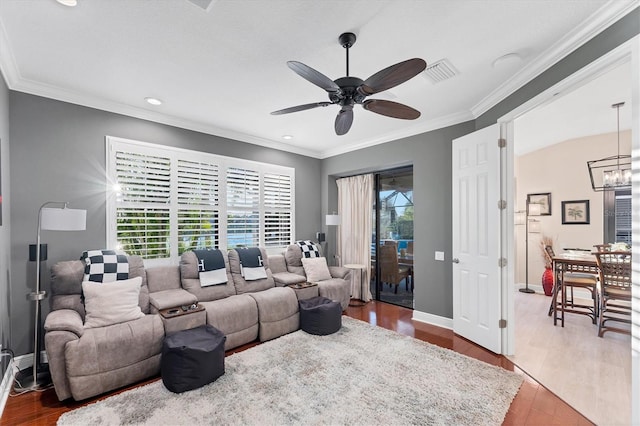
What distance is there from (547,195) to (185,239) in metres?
6.68

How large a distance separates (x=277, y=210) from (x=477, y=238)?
10.2 feet

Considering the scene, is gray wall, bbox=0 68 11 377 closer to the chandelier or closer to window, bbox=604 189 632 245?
the chandelier

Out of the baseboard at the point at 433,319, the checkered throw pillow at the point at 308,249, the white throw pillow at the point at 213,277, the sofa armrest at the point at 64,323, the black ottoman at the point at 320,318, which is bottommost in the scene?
the baseboard at the point at 433,319

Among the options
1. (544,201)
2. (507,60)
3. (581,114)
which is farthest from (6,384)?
(544,201)

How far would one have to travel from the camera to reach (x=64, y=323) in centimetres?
235

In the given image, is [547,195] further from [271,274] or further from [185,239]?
[185,239]

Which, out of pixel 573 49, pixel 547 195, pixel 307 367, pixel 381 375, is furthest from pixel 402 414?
pixel 547 195

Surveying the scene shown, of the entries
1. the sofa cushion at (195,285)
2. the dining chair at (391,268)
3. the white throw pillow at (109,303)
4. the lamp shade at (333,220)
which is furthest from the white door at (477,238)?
the white throw pillow at (109,303)

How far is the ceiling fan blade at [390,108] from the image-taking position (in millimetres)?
2268

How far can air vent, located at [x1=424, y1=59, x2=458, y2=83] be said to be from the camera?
2582mm

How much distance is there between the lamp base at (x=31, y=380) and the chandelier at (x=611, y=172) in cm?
692

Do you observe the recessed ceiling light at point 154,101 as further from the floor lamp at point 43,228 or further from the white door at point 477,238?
the white door at point 477,238

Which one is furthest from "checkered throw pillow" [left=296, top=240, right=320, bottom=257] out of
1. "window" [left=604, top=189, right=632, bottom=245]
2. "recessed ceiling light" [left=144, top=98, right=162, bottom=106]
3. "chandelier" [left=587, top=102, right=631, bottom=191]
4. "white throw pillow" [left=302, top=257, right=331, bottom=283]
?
"window" [left=604, top=189, right=632, bottom=245]

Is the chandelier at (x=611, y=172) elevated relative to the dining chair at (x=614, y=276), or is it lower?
elevated
